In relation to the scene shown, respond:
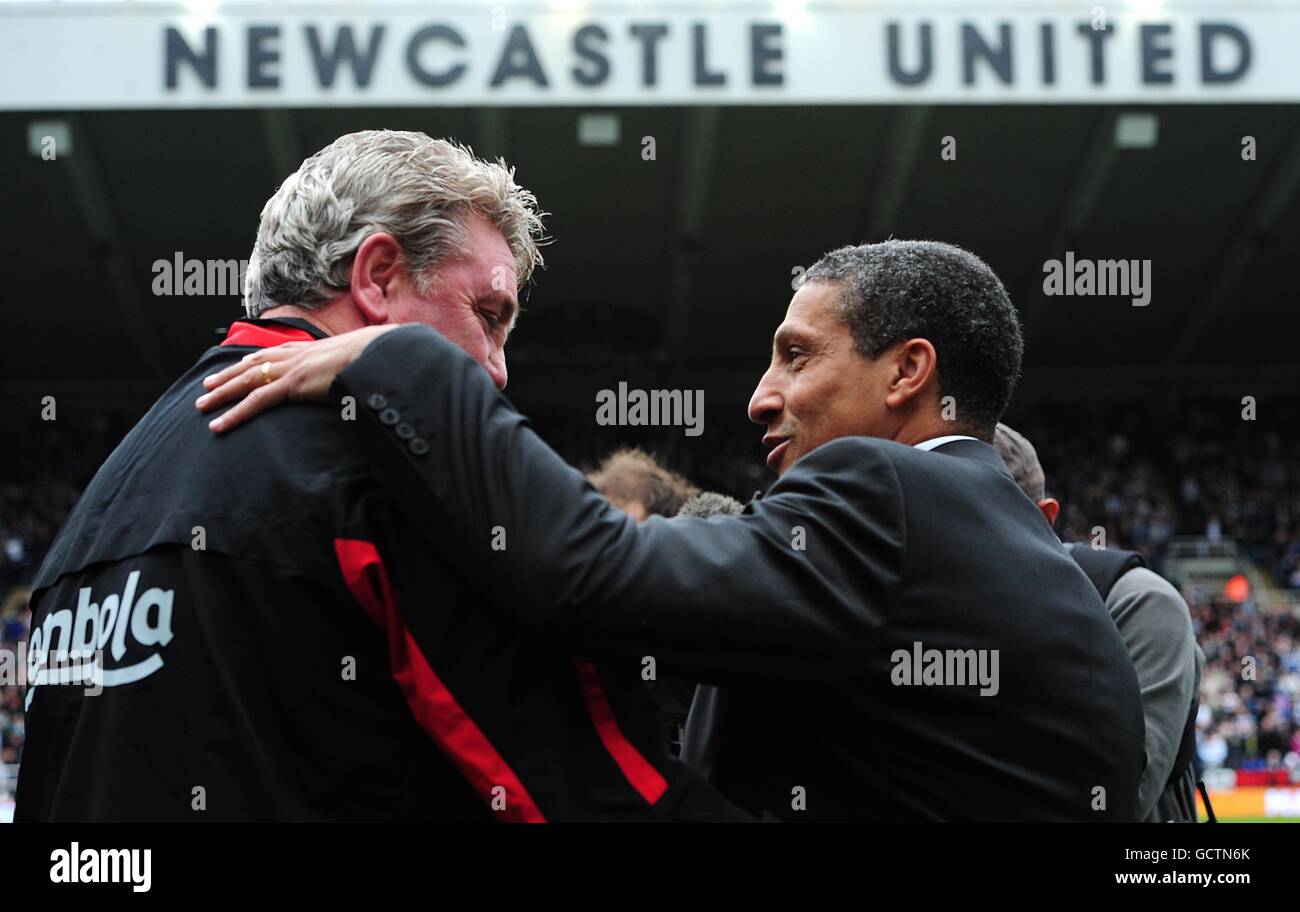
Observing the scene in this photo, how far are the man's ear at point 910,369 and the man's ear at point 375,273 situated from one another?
854 mm

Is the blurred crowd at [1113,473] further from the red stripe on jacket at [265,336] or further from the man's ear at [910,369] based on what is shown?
the red stripe on jacket at [265,336]

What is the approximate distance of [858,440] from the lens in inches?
80.5

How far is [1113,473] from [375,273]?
75.6 ft

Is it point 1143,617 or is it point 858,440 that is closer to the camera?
point 858,440

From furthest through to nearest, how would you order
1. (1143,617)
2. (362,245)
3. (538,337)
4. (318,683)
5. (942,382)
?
(538,337) → (1143,617) → (942,382) → (362,245) → (318,683)

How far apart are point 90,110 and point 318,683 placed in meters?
17.4

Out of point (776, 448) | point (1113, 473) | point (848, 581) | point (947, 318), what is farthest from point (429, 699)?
point (1113, 473)

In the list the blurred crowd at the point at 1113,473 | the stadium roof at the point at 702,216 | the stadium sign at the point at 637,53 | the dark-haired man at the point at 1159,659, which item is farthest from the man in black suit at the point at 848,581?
the blurred crowd at the point at 1113,473

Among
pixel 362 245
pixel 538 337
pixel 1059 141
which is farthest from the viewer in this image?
pixel 538 337

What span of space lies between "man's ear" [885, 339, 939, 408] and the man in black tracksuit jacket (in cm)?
82

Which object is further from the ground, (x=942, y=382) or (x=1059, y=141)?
(x=1059, y=141)
